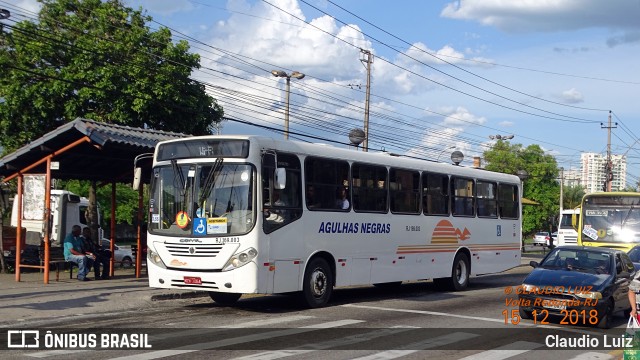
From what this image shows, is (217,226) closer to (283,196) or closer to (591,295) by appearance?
(283,196)

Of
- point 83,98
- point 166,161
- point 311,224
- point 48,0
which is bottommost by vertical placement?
point 311,224

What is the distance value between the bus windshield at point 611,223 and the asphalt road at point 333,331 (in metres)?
10.3

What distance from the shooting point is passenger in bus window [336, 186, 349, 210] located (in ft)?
52.9

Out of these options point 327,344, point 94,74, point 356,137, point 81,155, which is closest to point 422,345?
point 327,344

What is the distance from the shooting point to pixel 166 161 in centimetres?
1483

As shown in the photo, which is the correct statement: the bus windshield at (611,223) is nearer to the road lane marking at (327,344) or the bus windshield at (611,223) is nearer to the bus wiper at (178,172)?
the road lane marking at (327,344)

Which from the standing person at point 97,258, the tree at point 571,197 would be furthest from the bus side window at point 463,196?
the tree at point 571,197

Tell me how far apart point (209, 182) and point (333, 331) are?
12.6ft

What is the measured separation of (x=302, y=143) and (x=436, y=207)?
5842 millimetres

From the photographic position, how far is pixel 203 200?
14094 millimetres

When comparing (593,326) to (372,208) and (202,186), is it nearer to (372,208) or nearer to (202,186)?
(372,208)

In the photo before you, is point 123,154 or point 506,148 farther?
point 506,148

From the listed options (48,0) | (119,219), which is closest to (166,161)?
(48,0)

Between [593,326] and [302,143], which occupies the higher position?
[302,143]
